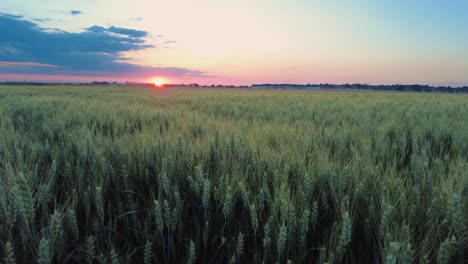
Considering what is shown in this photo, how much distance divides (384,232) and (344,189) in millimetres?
386

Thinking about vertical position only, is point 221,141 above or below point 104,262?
above

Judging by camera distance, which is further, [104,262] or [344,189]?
[344,189]

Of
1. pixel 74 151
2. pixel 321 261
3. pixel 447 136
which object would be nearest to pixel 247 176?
pixel 321 261

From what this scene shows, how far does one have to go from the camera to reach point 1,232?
1.11 metres

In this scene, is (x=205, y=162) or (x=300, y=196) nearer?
(x=300, y=196)

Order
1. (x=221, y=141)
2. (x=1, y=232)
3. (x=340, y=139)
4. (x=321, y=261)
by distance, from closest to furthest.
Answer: (x=321, y=261)
(x=1, y=232)
(x=221, y=141)
(x=340, y=139)

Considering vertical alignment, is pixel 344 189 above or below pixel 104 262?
above

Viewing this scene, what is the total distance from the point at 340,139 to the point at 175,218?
201 cm

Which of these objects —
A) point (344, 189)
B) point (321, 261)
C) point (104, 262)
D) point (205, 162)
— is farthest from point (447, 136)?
point (104, 262)

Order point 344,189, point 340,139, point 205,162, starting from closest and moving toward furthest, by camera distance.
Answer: point 344,189, point 205,162, point 340,139

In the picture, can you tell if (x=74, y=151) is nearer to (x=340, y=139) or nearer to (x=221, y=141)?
(x=221, y=141)

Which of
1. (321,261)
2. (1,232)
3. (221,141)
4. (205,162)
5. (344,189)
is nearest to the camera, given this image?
(321,261)

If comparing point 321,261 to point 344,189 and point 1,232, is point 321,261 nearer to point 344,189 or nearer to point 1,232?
point 344,189

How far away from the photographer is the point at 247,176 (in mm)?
1558
